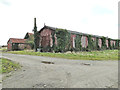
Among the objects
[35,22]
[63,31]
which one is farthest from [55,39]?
[35,22]

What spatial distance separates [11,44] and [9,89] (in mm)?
38836

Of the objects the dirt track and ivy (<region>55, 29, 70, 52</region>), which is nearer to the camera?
the dirt track

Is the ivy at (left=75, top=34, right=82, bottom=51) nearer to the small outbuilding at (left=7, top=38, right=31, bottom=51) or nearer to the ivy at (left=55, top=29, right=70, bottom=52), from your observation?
the ivy at (left=55, top=29, right=70, bottom=52)

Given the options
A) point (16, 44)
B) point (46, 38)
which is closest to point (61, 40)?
point (46, 38)

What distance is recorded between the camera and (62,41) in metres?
23.5

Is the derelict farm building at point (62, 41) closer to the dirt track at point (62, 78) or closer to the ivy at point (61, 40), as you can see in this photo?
the ivy at point (61, 40)

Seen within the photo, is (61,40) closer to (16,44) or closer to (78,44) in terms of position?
(78,44)

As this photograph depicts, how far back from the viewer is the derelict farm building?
23625 millimetres

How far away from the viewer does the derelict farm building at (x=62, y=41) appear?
2362cm

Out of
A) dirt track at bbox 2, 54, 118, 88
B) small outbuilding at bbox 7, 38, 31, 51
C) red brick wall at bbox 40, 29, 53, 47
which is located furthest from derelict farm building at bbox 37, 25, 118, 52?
dirt track at bbox 2, 54, 118, 88

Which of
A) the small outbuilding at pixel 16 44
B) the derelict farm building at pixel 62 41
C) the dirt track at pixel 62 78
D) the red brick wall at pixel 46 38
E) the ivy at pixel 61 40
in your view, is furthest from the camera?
the small outbuilding at pixel 16 44

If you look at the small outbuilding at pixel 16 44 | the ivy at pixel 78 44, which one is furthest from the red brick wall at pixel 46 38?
the small outbuilding at pixel 16 44

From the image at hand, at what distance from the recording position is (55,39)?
24.9 meters

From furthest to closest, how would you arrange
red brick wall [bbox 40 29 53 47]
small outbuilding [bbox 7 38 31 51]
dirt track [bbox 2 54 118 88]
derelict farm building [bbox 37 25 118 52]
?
small outbuilding [bbox 7 38 31 51]
red brick wall [bbox 40 29 53 47]
derelict farm building [bbox 37 25 118 52]
dirt track [bbox 2 54 118 88]
